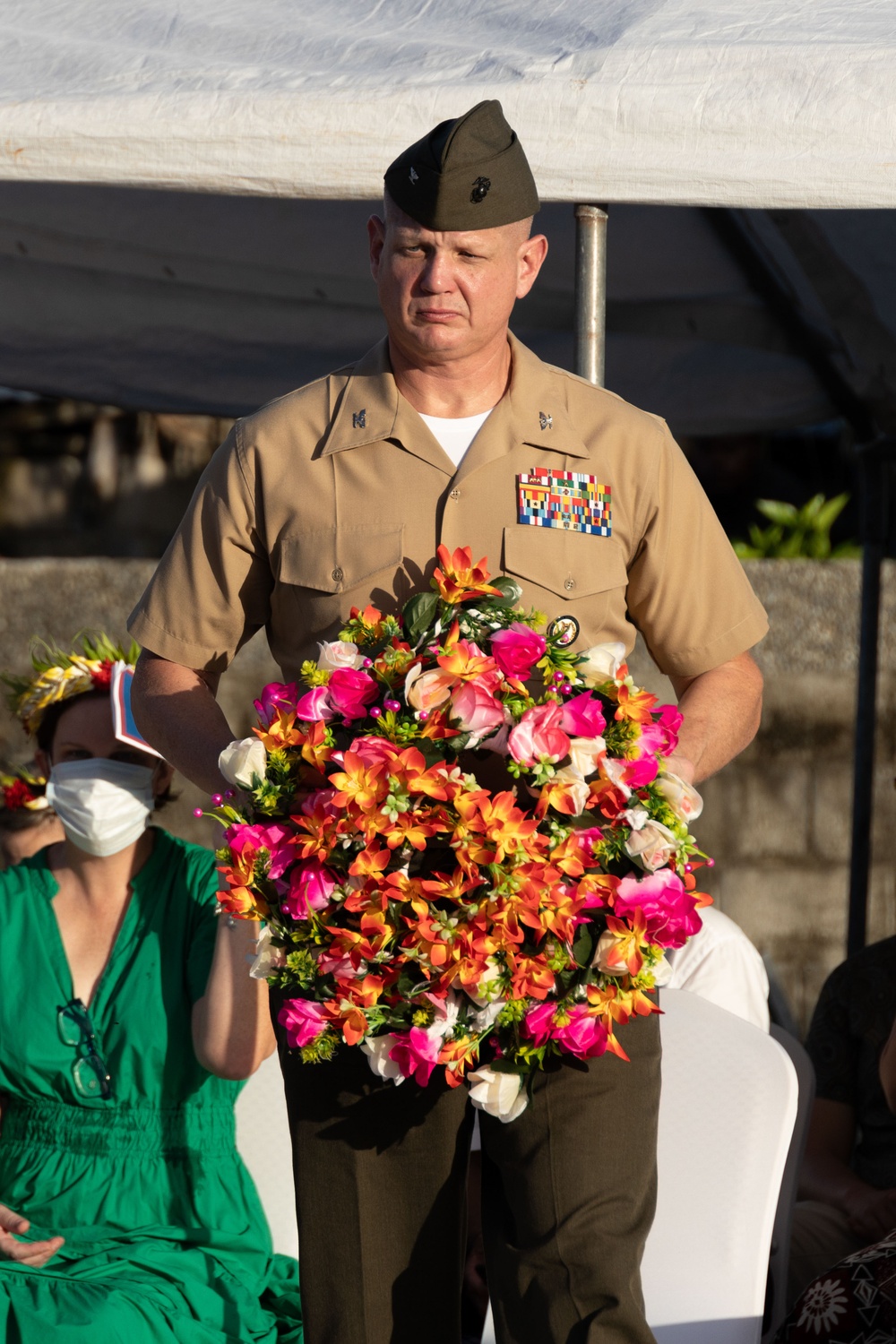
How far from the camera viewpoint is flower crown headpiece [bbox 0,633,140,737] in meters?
3.24

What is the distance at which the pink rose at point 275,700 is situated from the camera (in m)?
1.96

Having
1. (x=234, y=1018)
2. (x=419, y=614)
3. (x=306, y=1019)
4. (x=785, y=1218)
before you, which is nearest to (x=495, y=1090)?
(x=306, y=1019)

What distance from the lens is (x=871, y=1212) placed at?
130 inches

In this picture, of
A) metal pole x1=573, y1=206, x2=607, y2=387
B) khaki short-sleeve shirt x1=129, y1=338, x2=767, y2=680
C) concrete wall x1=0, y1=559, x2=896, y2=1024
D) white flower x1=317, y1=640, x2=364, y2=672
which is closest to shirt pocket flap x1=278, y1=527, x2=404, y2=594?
khaki short-sleeve shirt x1=129, y1=338, x2=767, y2=680

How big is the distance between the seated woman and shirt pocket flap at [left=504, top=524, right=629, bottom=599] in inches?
31.8

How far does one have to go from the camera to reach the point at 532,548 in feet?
7.13

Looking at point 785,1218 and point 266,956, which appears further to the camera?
point 785,1218

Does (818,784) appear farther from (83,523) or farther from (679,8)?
Answer: (83,523)

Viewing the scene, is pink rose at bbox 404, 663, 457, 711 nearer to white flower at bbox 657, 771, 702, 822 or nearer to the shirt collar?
white flower at bbox 657, 771, 702, 822

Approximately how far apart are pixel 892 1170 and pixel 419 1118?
1.75 meters

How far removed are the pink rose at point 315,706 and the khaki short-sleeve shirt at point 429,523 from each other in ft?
0.94

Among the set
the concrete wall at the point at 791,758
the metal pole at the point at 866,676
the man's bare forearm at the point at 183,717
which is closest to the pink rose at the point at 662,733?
the man's bare forearm at the point at 183,717

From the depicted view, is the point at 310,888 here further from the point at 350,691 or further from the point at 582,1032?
the point at 582,1032

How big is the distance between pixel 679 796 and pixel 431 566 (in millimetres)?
500
